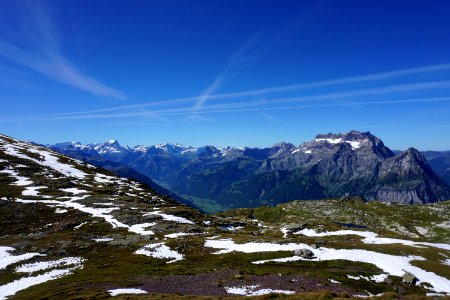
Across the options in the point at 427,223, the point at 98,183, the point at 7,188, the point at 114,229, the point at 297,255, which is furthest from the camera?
the point at 98,183

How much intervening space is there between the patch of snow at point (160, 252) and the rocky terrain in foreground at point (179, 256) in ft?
0.63

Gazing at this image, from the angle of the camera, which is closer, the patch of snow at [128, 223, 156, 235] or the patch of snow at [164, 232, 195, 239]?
the patch of snow at [164, 232, 195, 239]

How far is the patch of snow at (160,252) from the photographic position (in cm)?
6087

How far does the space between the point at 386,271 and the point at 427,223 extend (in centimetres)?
9688

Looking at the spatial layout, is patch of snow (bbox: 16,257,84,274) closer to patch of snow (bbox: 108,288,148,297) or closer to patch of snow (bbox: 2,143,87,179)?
patch of snow (bbox: 108,288,148,297)

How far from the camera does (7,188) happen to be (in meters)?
119

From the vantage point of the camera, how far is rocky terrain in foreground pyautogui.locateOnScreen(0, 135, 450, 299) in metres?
42.4

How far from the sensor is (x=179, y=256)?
200ft

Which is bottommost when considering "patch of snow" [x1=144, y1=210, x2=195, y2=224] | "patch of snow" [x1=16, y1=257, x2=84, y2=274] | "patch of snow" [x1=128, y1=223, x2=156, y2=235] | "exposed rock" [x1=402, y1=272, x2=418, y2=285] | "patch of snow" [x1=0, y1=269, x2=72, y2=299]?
"exposed rock" [x1=402, y1=272, x2=418, y2=285]

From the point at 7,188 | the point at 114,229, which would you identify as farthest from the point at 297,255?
the point at 7,188

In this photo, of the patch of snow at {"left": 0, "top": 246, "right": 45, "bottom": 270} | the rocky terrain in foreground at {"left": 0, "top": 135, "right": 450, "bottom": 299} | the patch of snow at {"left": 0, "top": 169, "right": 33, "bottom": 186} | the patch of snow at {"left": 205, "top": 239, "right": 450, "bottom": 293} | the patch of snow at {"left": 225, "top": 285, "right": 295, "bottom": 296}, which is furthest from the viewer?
the patch of snow at {"left": 0, "top": 169, "right": 33, "bottom": 186}

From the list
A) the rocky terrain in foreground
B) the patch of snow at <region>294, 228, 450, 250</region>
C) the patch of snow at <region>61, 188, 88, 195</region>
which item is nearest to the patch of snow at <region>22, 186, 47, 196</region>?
the rocky terrain in foreground

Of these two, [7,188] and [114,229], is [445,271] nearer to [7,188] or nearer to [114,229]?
[114,229]

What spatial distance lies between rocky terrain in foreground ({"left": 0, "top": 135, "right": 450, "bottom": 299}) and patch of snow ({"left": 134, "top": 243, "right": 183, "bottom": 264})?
0.19 m
